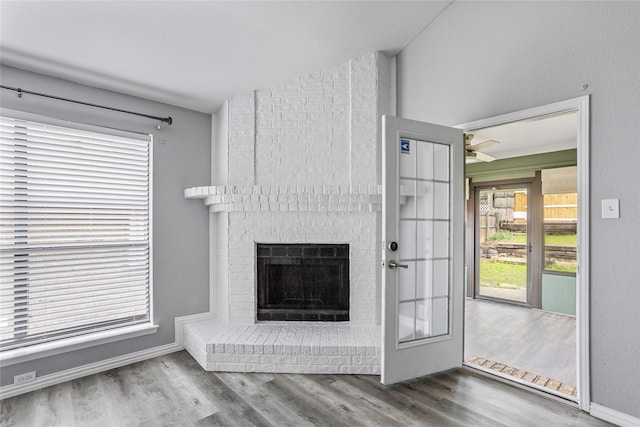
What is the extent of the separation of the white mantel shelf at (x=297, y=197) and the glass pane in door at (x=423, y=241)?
18.1 inches

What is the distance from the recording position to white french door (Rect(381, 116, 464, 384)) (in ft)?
8.43

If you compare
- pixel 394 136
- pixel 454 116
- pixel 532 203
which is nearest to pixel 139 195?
pixel 394 136

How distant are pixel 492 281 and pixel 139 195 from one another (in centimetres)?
576

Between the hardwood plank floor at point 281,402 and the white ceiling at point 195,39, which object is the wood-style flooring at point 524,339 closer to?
the hardwood plank floor at point 281,402

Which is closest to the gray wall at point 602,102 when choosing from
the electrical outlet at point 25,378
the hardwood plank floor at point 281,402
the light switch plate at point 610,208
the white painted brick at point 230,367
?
the light switch plate at point 610,208

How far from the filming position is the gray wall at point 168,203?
291 centimetres

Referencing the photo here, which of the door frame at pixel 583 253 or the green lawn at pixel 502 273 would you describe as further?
the green lawn at pixel 502 273

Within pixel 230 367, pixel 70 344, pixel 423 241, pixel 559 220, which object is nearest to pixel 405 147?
pixel 423 241

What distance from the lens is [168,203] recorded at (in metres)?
3.49

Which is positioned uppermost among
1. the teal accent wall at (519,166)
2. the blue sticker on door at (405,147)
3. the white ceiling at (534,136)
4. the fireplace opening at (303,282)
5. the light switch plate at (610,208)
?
the white ceiling at (534,136)

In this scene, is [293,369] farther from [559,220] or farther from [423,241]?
[559,220]

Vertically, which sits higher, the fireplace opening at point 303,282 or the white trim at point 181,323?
the fireplace opening at point 303,282

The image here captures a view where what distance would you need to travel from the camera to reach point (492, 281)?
19.8 ft

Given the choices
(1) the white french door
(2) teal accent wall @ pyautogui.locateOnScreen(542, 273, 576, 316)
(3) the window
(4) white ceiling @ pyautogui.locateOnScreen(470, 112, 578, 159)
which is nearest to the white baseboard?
(1) the white french door
